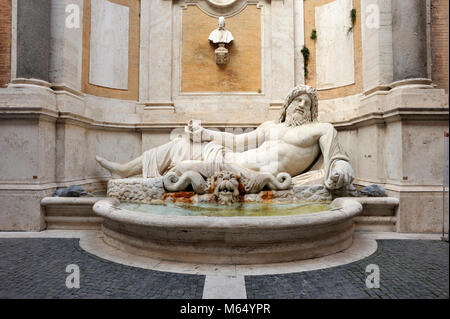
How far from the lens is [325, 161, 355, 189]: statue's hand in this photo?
144 inches

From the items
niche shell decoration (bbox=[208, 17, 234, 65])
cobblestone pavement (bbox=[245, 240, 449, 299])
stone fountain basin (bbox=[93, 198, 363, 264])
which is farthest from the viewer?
niche shell decoration (bbox=[208, 17, 234, 65])

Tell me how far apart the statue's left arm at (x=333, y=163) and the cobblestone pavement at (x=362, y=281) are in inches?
43.3

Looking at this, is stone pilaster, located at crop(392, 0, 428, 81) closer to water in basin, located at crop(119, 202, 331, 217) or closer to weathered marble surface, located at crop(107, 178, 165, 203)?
water in basin, located at crop(119, 202, 331, 217)

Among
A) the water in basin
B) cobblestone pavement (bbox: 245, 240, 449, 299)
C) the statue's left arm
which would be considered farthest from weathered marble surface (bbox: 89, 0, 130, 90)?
cobblestone pavement (bbox: 245, 240, 449, 299)

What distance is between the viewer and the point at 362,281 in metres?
2.29

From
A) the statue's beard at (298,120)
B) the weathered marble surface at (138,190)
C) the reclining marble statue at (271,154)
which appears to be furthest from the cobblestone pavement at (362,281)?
the statue's beard at (298,120)

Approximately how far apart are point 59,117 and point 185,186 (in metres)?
2.47

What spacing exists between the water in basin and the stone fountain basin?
0.31 metres

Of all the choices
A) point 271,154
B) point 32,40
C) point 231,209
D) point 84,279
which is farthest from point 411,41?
point 32,40

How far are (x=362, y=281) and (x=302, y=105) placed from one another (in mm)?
2904

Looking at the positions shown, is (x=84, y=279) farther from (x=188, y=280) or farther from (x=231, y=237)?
(x=231, y=237)

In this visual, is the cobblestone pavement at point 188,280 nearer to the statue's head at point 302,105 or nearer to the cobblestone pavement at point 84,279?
the cobblestone pavement at point 84,279

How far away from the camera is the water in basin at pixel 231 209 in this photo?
3.08 m
